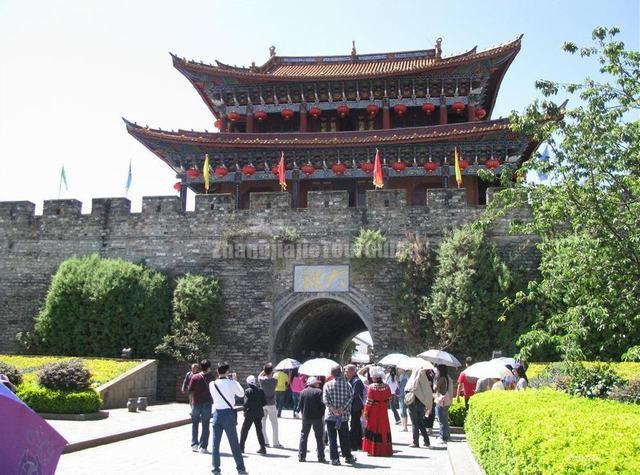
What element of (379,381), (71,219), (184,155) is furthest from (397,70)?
(379,381)

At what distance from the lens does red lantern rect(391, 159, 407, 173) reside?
2152 cm

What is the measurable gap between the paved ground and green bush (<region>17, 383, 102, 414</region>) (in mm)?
1529

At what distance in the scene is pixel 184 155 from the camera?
22.8 meters

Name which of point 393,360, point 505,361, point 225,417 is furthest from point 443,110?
point 225,417

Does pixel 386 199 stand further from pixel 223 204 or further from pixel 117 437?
pixel 117 437

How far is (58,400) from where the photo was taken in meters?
11.9

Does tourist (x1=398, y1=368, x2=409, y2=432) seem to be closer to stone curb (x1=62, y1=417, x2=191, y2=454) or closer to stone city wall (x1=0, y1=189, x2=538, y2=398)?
stone city wall (x1=0, y1=189, x2=538, y2=398)

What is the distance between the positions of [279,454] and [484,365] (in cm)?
376

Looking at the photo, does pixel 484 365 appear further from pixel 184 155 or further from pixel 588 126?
pixel 184 155

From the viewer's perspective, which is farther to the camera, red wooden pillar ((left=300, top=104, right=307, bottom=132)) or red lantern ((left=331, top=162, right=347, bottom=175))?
red wooden pillar ((left=300, top=104, right=307, bottom=132))

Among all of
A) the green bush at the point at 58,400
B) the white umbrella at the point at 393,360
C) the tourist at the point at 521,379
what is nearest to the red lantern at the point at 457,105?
the white umbrella at the point at 393,360

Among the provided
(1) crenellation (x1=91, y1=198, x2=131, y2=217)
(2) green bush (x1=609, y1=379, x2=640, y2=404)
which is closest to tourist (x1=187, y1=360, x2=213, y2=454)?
(2) green bush (x1=609, y1=379, x2=640, y2=404)

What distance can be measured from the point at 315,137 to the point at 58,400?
1292 centimetres

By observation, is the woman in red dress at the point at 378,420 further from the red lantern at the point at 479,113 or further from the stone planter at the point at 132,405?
the red lantern at the point at 479,113
